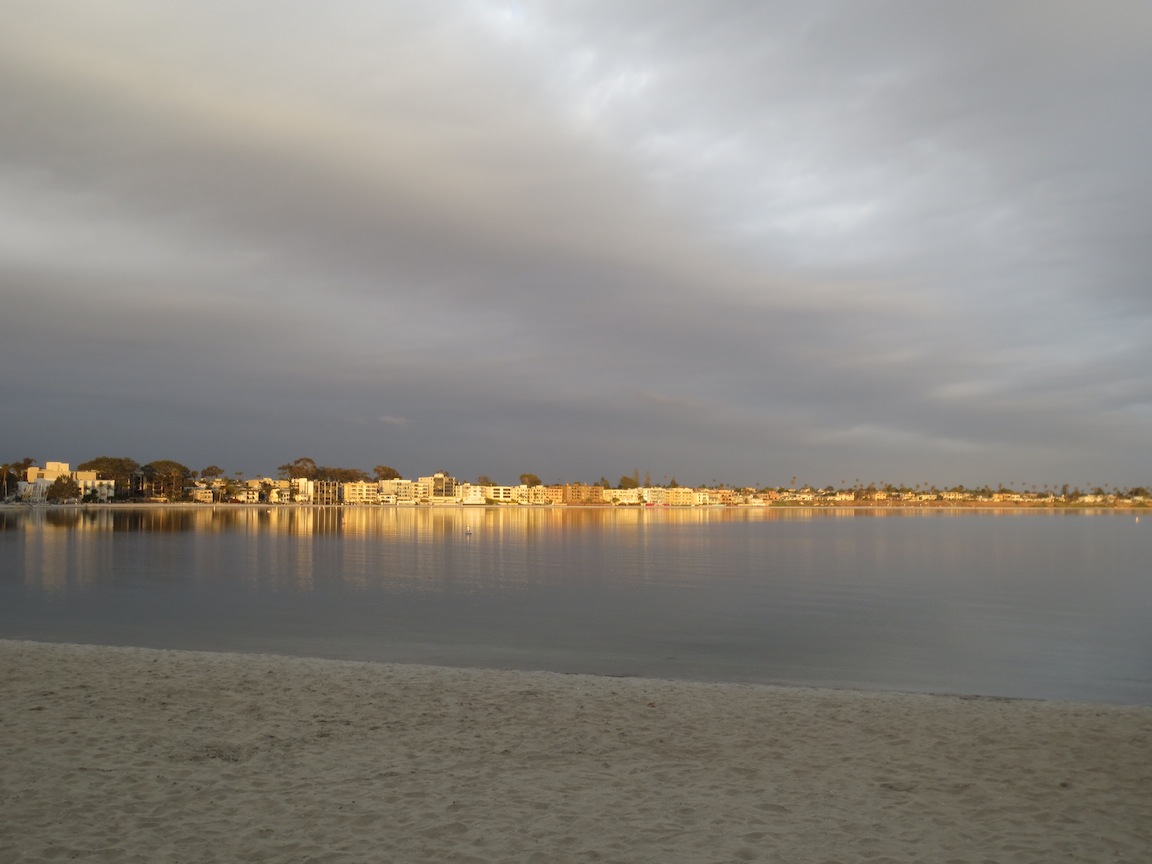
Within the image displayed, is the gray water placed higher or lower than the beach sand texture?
lower

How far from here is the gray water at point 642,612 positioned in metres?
18.5

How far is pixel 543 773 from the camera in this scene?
8719mm

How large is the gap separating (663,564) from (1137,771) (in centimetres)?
3951

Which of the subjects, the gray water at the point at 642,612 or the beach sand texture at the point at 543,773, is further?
the gray water at the point at 642,612

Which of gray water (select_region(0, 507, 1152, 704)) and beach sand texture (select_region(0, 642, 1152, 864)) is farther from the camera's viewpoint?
gray water (select_region(0, 507, 1152, 704))

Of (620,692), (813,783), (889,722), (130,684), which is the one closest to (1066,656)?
(889,722)

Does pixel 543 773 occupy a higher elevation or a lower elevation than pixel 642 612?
higher

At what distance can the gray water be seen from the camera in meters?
18.5

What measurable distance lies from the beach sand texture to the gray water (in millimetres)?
5073

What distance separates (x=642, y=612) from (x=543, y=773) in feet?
63.2

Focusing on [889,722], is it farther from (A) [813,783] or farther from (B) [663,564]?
(B) [663,564]

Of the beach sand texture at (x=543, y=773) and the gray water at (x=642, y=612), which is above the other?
the beach sand texture at (x=543, y=773)

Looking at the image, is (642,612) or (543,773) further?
(642,612)

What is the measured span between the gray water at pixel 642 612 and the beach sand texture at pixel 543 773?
507 centimetres
